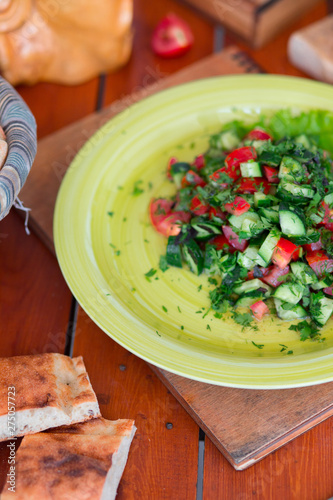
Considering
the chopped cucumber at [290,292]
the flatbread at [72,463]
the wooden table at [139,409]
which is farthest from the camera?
the chopped cucumber at [290,292]

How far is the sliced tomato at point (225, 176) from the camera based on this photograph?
1562 mm

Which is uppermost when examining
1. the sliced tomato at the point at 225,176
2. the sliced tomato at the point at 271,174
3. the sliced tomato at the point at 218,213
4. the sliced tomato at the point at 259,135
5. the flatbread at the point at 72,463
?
the sliced tomato at the point at 271,174

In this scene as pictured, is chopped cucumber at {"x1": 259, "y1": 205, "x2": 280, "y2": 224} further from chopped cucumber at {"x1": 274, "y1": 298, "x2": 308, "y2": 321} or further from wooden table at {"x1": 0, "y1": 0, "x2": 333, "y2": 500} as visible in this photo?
wooden table at {"x1": 0, "y1": 0, "x2": 333, "y2": 500}

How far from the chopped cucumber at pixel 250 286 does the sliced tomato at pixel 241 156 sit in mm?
366

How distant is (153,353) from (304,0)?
6.23ft

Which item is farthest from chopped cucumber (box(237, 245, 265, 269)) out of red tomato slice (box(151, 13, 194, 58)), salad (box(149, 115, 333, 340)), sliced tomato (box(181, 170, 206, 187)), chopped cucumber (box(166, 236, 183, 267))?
red tomato slice (box(151, 13, 194, 58))

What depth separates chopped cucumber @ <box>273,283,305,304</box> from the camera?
1368mm

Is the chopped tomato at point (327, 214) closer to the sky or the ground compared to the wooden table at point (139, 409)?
closer to the sky

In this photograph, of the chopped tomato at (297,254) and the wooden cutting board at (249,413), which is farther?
the chopped tomato at (297,254)

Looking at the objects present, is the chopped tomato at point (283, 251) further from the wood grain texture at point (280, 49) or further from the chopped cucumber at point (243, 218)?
the wood grain texture at point (280, 49)

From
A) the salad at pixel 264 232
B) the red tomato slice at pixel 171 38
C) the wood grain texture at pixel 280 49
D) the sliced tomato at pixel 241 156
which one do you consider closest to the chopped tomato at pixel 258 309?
the salad at pixel 264 232

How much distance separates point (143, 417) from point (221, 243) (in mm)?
543

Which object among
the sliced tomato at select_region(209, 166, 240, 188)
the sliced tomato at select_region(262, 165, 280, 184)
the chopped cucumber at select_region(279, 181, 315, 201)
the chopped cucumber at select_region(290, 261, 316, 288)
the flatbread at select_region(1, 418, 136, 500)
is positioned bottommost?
the flatbread at select_region(1, 418, 136, 500)

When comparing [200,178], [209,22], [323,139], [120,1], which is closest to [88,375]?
[200,178]
